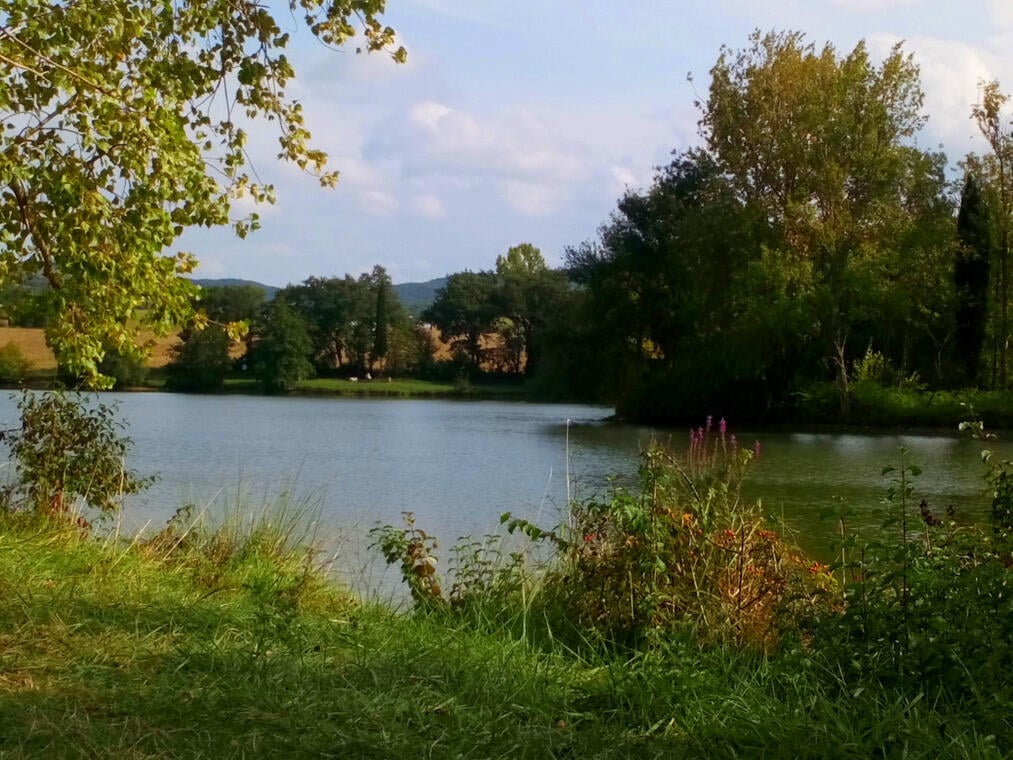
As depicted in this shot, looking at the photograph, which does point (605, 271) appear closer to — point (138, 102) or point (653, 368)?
point (653, 368)

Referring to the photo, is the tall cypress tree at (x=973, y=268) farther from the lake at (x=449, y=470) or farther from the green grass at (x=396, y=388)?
the green grass at (x=396, y=388)

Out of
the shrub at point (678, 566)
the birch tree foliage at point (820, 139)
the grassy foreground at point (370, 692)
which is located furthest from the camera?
the birch tree foliage at point (820, 139)

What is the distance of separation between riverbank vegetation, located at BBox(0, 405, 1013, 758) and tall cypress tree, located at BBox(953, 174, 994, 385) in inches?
1258

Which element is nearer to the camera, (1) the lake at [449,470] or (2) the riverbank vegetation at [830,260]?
(1) the lake at [449,470]

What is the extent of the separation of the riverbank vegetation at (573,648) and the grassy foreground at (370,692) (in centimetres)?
1

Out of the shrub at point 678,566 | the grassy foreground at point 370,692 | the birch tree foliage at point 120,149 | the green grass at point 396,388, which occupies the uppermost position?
the birch tree foliage at point 120,149

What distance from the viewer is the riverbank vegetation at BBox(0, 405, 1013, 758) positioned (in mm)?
3586

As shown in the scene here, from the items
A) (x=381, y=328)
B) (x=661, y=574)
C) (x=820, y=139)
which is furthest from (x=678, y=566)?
(x=381, y=328)

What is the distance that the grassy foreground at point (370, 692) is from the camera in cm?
350

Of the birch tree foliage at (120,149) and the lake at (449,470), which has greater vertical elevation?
the birch tree foliage at (120,149)

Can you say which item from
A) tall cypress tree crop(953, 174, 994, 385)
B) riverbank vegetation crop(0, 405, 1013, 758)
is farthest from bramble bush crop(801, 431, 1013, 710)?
tall cypress tree crop(953, 174, 994, 385)

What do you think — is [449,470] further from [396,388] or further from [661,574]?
[396,388]

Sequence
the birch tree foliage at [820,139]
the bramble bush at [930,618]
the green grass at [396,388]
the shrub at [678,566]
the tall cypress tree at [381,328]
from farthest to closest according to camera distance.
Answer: the tall cypress tree at [381,328] < the green grass at [396,388] < the birch tree foliage at [820,139] < the shrub at [678,566] < the bramble bush at [930,618]

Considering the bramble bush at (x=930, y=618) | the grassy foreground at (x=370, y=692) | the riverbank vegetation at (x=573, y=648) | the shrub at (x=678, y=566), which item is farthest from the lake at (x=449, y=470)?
the grassy foreground at (x=370, y=692)
